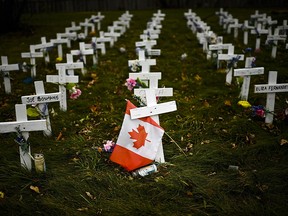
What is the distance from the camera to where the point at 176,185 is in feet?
9.66

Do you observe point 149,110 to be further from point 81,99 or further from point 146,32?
point 146,32

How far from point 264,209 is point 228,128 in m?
1.59

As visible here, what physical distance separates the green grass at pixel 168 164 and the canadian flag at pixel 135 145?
0.16m

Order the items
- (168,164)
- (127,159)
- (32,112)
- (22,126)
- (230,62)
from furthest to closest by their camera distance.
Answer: (230,62)
(32,112)
(168,164)
(127,159)
(22,126)

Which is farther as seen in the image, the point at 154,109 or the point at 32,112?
the point at 32,112

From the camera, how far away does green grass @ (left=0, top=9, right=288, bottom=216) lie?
2.72 m

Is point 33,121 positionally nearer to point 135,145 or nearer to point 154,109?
point 135,145

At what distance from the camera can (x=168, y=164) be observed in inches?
130

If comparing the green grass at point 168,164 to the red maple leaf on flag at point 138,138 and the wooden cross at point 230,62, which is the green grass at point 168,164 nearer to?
the wooden cross at point 230,62

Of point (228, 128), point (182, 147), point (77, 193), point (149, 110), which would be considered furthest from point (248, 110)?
point (77, 193)

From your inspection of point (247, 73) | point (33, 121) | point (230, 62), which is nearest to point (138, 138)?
point (33, 121)

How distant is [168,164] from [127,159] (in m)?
0.50

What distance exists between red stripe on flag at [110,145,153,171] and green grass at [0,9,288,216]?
0.13m

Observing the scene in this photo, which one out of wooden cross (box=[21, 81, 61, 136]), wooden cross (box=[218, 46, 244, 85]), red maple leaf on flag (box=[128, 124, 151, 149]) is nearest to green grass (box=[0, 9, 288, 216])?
wooden cross (box=[218, 46, 244, 85])
